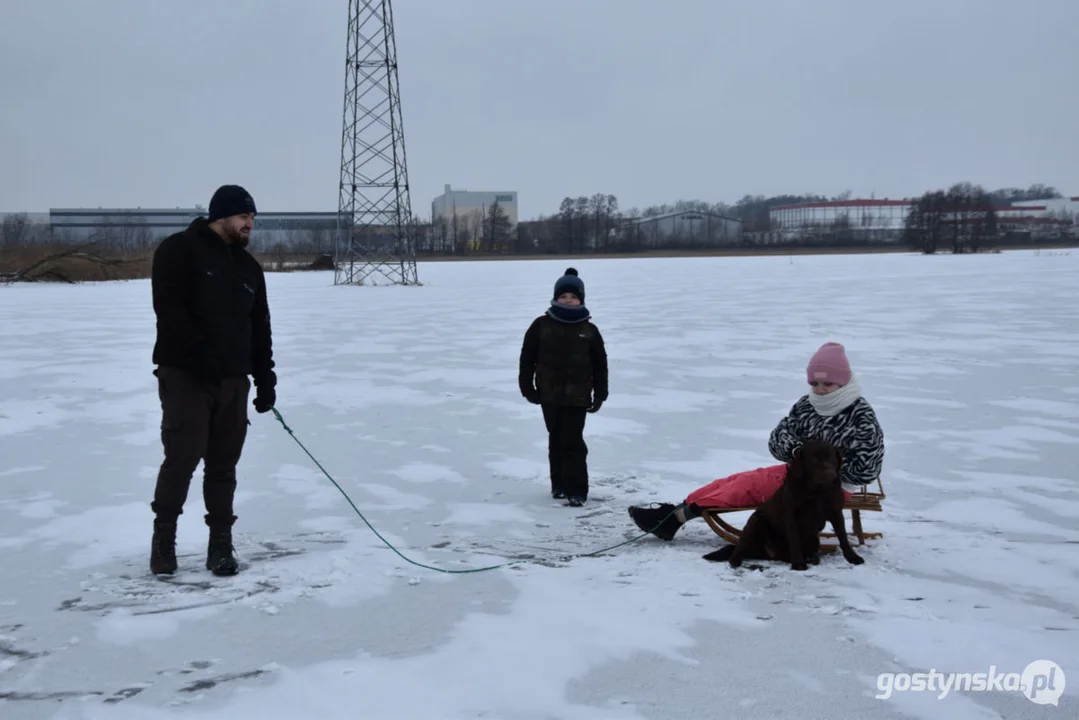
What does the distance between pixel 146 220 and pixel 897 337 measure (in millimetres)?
88172

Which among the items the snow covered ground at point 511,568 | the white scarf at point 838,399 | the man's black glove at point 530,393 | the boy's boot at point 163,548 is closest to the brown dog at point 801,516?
the snow covered ground at point 511,568

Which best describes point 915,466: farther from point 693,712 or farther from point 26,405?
point 26,405

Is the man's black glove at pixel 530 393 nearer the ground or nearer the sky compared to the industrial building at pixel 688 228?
nearer the ground

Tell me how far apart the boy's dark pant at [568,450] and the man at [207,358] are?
2.06 meters

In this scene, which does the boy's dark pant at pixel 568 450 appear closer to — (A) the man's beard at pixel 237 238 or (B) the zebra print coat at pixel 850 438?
(B) the zebra print coat at pixel 850 438

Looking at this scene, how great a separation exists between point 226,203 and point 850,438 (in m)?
3.15

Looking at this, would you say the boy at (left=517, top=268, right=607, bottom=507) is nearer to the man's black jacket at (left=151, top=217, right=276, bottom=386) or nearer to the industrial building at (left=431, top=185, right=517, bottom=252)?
the man's black jacket at (left=151, top=217, right=276, bottom=386)

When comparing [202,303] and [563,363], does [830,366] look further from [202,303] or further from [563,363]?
[202,303]

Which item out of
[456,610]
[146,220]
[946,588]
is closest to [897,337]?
[946,588]

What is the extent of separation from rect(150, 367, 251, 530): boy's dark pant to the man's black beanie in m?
0.74

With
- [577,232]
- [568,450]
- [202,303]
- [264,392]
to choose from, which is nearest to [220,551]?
[264,392]

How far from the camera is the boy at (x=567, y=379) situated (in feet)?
19.7

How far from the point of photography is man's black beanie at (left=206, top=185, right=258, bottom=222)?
4.48 m

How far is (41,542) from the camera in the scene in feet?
16.7
